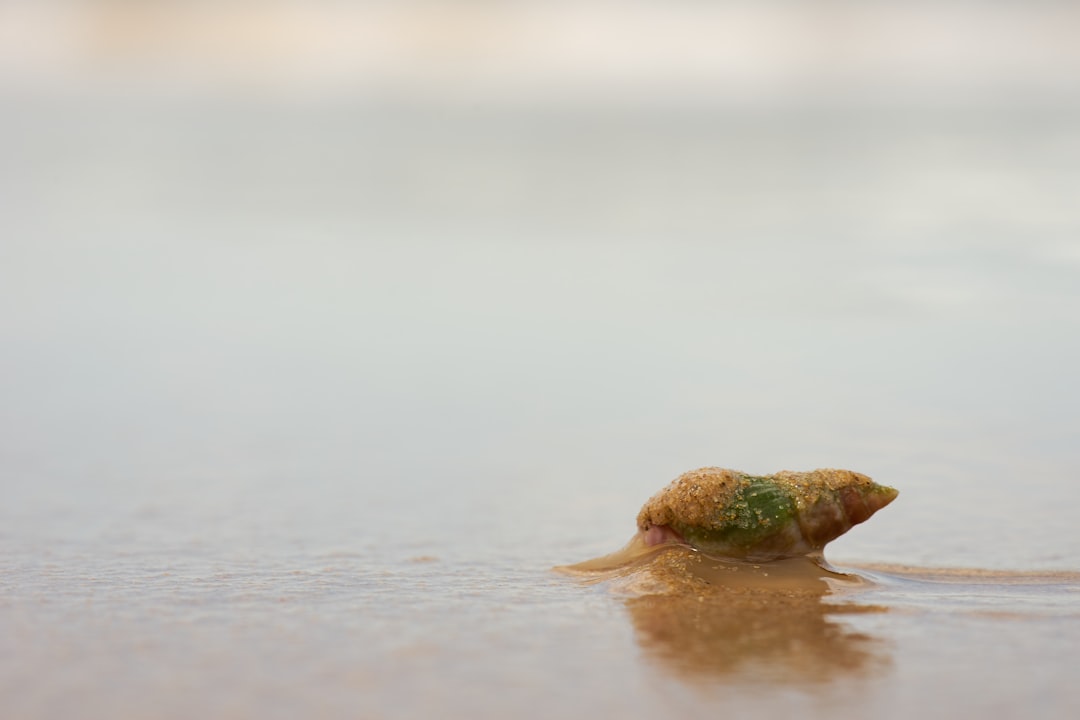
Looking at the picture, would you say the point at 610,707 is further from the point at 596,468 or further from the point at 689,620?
the point at 596,468

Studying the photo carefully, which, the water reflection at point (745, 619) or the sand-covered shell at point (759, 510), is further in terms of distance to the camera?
the sand-covered shell at point (759, 510)

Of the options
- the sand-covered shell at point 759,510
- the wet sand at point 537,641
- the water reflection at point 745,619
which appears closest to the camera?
the wet sand at point 537,641

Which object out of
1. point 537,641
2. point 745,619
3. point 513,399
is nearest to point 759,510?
point 745,619

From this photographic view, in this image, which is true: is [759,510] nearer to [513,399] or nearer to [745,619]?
[745,619]

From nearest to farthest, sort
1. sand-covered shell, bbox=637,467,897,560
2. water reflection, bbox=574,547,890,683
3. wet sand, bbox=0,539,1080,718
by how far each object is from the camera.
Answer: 1. wet sand, bbox=0,539,1080,718
2. water reflection, bbox=574,547,890,683
3. sand-covered shell, bbox=637,467,897,560

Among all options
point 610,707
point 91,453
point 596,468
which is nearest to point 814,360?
point 596,468
